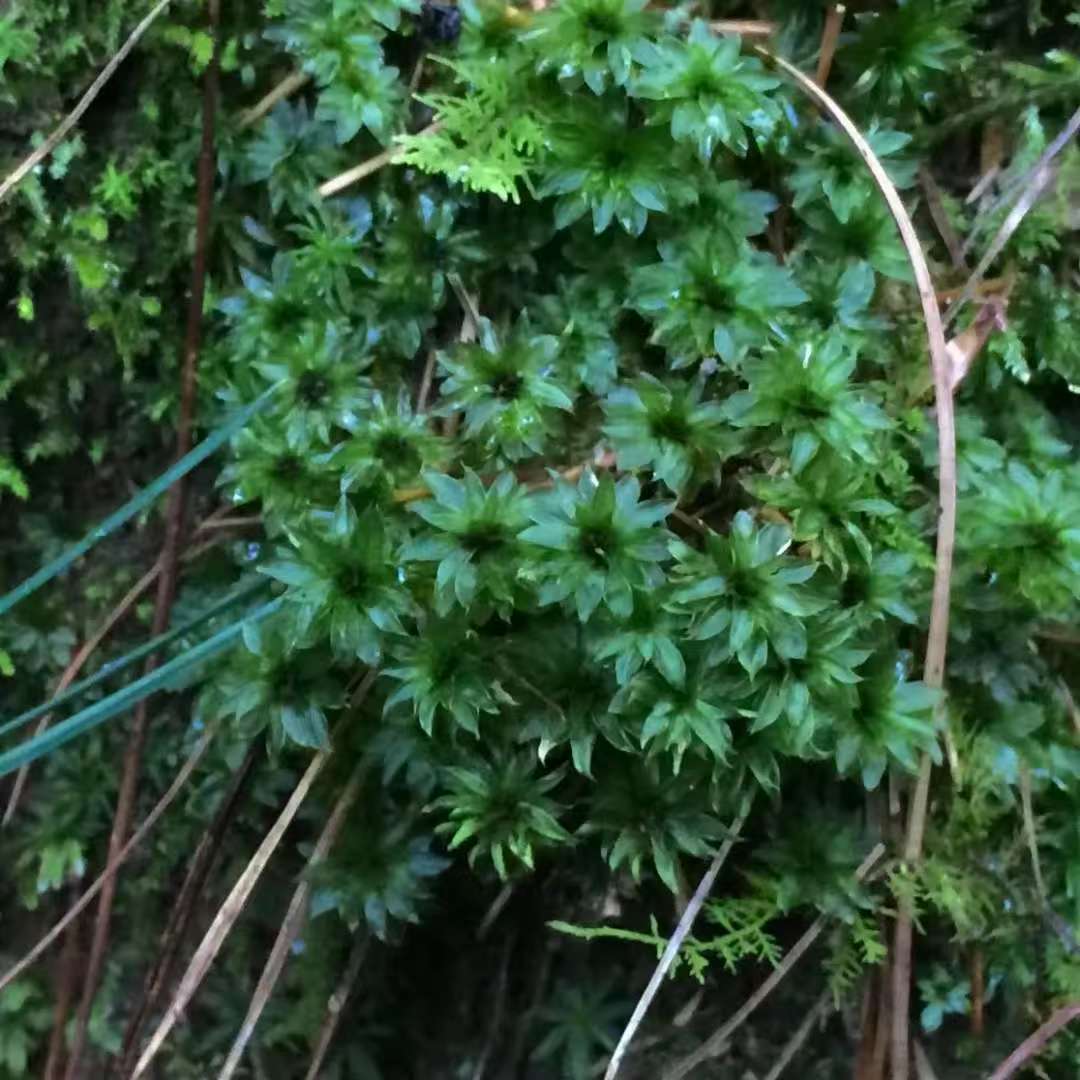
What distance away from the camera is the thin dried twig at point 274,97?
123 centimetres

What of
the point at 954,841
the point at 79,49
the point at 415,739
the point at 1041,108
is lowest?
the point at 954,841

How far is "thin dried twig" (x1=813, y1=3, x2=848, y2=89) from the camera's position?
1.14m

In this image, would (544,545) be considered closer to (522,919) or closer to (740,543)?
(740,543)

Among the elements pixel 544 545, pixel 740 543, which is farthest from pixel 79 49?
pixel 740 543

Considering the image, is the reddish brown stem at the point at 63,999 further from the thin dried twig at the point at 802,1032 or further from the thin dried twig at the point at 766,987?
the thin dried twig at the point at 802,1032

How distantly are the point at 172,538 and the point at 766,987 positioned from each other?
83cm

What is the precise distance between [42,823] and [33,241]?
71 cm

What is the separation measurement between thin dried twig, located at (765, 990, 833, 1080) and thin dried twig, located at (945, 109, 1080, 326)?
0.74 meters

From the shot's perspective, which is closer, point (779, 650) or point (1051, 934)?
point (779, 650)

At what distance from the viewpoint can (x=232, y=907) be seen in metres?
1.13

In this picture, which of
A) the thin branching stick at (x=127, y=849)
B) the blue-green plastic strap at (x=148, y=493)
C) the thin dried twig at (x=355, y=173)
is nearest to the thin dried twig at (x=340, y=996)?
the thin branching stick at (x=127, y=849)

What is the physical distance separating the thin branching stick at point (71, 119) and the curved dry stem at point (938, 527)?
2.46 ft

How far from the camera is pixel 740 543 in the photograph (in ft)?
3.22

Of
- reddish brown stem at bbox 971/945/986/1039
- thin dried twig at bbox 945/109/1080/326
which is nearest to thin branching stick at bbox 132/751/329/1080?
reddish brown stem at bbox 971/945/986/1039
